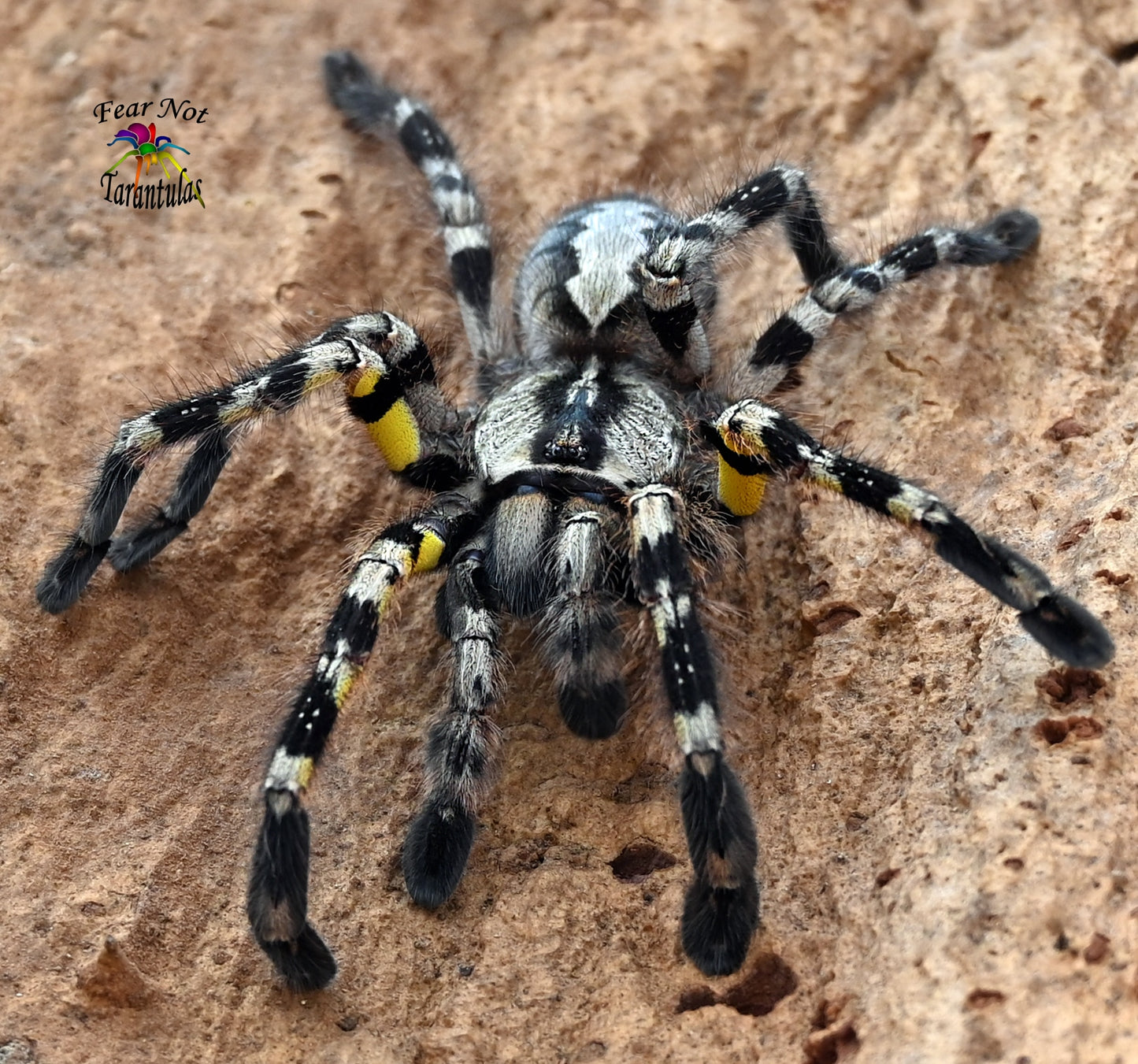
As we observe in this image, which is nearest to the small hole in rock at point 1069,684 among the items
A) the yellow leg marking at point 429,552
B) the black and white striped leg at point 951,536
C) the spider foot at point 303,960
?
the black and white striped leg at point 951,536

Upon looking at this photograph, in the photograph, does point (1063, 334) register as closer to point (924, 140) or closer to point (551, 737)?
point (924, 140)

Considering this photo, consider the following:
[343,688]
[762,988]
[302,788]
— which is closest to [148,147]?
[343,688]

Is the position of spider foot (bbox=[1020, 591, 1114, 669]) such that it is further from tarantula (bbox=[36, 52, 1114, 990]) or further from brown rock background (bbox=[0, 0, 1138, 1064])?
brown rock background (bbox=[0, 0, 1138, 1064])

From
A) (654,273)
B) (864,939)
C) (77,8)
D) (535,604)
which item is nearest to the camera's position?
(864,939)

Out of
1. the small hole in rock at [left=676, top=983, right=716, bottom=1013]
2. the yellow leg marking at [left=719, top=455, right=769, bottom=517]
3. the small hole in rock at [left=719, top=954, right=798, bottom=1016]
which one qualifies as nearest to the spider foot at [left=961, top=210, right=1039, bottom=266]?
the yellow leg marking at [left=719, top=455, right=769, bottom=517]

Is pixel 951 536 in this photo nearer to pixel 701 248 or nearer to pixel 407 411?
pixel 701 248

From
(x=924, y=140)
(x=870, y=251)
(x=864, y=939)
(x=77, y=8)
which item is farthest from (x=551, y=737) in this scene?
(x=77, y=8)
